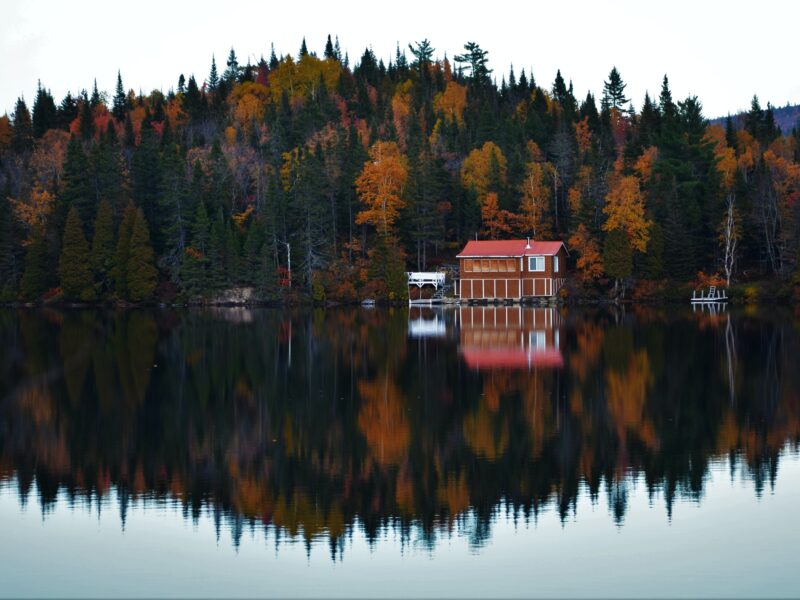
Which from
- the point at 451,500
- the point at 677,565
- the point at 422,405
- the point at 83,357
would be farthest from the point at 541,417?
the point at 83,357

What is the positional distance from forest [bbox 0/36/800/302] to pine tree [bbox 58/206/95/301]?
146mm

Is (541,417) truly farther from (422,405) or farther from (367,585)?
(367,585)

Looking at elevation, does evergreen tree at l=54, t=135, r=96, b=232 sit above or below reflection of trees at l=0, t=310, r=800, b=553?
above

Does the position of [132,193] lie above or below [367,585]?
above

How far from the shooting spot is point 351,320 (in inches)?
2403

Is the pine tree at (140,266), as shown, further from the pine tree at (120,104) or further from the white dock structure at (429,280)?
the pine tree at (120,104)

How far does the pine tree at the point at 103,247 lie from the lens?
82.9 m

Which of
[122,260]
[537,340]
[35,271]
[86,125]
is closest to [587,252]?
[537,340]

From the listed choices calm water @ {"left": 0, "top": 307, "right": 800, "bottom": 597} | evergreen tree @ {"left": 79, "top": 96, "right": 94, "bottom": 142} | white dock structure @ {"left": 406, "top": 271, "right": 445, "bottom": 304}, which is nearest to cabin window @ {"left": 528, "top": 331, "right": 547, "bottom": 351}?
calm water @ {"left": 0, "top": 307, "right": 800, "bottom": 597}

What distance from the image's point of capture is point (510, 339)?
148ft

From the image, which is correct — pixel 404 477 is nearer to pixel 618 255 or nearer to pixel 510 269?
pixel 618 255

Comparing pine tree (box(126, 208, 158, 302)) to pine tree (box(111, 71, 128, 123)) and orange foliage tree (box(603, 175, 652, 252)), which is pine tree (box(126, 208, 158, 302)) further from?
pine tree (box(111, 71, 128, 123))

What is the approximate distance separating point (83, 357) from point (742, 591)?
3038cm

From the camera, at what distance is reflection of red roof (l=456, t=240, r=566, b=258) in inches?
3078
